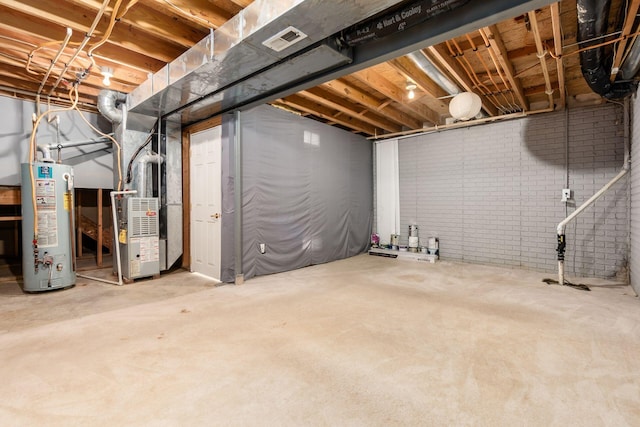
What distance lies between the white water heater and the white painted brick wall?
18.0 feet

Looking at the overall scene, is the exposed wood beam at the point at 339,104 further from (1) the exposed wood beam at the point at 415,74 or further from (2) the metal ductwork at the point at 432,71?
(2) the metal ductwork at the point at 432,71

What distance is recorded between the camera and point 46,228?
3.42 meters

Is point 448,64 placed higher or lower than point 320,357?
higher

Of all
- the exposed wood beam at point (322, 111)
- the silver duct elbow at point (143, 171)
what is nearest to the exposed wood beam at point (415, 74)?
the exposed wood beam at point (322, 111)

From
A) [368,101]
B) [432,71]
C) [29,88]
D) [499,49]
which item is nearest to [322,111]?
[368,101]

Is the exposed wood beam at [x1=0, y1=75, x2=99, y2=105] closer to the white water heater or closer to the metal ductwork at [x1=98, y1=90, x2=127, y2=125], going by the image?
the metal ductwork at [x1=98, y1=90, x2=127, y2=125]

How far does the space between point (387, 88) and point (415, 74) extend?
1.54 ft

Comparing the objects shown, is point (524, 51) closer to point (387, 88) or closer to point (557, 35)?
point (557, 35)

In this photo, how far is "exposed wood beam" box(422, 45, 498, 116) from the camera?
9.53 ft

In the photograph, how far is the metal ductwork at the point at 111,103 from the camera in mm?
3807

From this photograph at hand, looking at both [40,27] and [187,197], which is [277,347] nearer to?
[187,197]

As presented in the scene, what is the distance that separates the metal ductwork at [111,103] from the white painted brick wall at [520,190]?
494cm

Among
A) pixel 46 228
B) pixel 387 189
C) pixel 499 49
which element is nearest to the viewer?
pixel 499 49

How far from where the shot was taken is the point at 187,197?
461 centimetres
